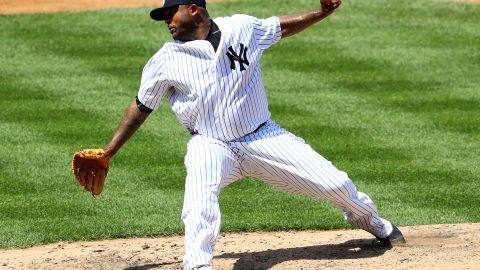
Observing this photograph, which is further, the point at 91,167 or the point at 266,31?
the point at 266,31

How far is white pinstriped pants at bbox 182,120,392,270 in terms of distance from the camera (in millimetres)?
6801

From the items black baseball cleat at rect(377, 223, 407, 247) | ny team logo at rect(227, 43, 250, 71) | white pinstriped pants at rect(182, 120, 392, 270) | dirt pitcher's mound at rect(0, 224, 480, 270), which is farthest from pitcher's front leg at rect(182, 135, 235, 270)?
black baseball cleat at rect(377, 223, 407, 247)

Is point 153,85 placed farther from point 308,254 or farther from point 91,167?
point 308,254

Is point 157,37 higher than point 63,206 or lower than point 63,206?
higher

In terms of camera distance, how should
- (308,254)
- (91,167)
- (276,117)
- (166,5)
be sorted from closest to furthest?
(166,5) → (91,167) → (308,254) → (276,117)

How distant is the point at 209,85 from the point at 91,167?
87 cm

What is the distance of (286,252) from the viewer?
773 centimetres

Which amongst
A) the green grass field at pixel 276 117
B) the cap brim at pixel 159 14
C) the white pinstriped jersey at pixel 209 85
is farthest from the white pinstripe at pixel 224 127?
the green grass field at pixel 276 117

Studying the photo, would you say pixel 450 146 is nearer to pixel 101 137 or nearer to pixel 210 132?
pixel 101 137

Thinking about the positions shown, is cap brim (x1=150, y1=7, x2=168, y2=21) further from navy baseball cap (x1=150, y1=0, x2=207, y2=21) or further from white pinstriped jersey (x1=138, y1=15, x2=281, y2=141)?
white pinstriped jersey (x1=138, y1=15, x2=281, y2=141)

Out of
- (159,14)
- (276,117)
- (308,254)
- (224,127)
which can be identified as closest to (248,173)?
(224,127)

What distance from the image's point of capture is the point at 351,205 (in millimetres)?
7410

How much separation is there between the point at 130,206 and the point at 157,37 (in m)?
5.18

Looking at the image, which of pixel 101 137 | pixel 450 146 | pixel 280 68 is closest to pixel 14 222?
pixel 101 137
